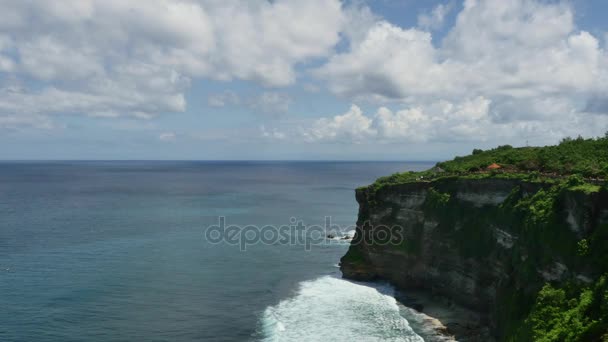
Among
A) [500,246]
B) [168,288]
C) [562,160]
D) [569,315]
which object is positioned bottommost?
[168,288]

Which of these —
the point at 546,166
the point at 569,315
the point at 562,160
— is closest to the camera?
the point at 569,315

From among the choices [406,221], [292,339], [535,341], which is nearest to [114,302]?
[292,339]

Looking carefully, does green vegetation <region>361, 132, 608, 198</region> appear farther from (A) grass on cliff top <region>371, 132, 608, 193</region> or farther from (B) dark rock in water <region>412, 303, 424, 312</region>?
(B) dark rock in water <region>412, 303, 424, 312</region>

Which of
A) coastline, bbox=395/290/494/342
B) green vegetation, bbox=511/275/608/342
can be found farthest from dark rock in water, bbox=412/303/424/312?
green vegetation, bbox=511/275/608/342

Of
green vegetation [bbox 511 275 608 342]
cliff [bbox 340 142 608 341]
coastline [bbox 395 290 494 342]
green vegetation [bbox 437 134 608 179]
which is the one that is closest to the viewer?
green vegetation [bbox 511 275 608 342]

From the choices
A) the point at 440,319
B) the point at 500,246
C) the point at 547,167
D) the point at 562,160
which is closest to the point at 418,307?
the point at 440,319

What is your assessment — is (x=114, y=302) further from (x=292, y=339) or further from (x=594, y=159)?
(x=594, y=159)

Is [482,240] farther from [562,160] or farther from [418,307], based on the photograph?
[562,160]
